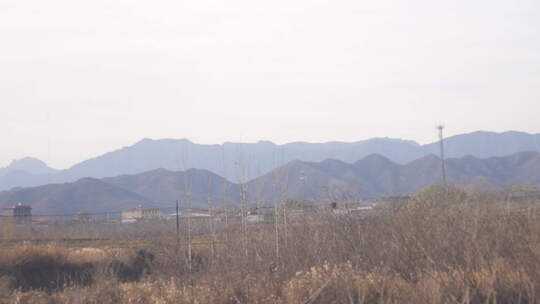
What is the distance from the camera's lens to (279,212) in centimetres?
1841

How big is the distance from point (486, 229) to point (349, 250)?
11.5 ft

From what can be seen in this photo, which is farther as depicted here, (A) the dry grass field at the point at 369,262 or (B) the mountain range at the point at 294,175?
(B) the mountain range at the point at 294,175

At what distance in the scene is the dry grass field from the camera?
11.1 m

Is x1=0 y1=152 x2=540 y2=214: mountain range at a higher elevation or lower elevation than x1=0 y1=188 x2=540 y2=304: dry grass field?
higher

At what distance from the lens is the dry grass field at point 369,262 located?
11.1m

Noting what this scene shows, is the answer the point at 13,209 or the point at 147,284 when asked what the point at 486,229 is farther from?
the point at 13,209

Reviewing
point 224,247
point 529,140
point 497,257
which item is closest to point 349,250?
point 224,247

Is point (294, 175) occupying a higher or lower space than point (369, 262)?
higher

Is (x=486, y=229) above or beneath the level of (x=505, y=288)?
above

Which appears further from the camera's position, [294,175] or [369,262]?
[294,175]

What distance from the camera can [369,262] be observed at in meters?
14.4

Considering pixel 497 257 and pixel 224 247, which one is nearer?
pixel 497 257

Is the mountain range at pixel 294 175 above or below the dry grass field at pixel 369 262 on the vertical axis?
above

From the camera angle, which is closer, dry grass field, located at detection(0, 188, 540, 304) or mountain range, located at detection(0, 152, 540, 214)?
dry grass field, located at detection(0, 188, 540, 304)
